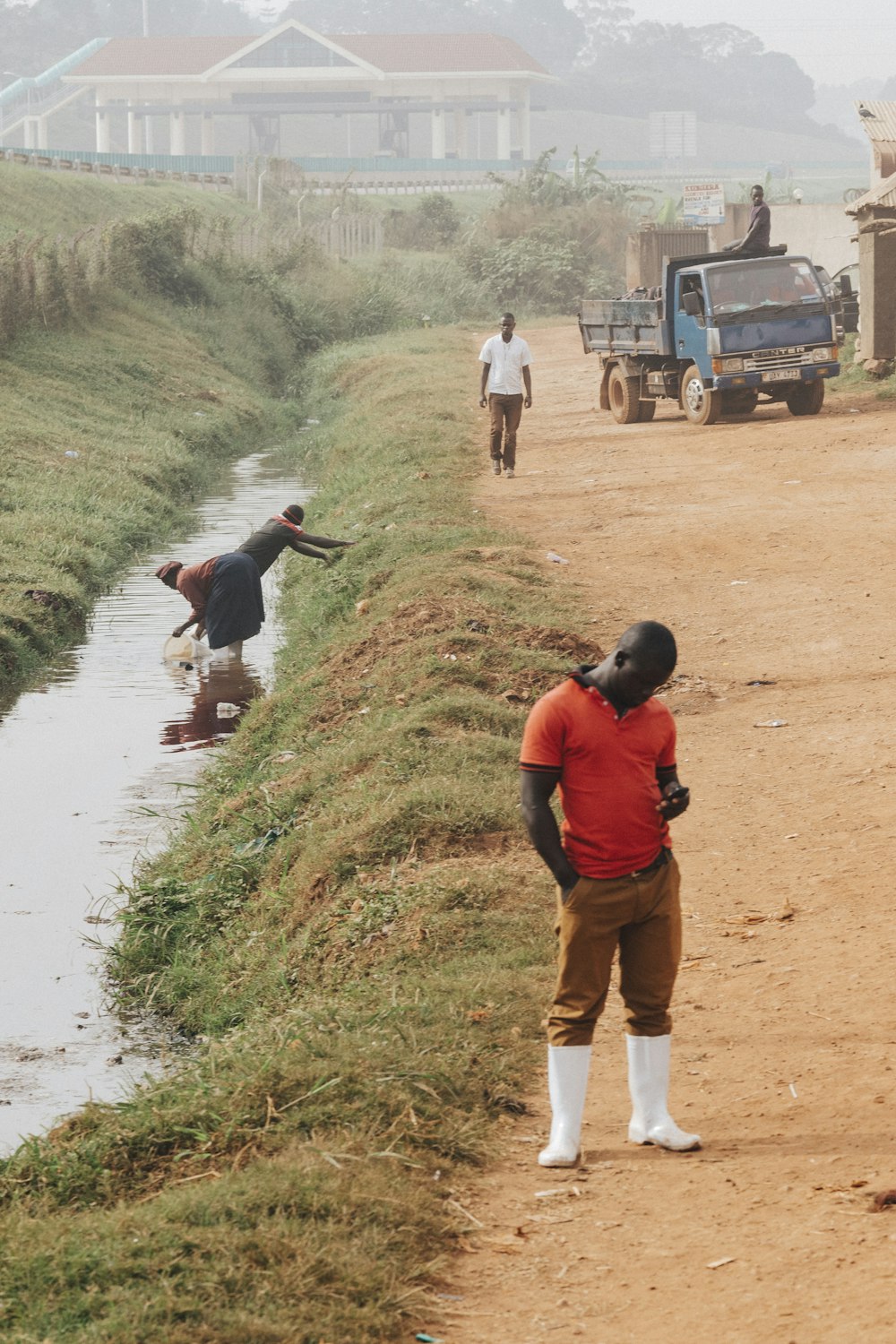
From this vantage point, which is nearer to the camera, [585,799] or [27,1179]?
[585,799]

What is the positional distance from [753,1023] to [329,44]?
101 meters

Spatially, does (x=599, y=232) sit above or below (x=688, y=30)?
below

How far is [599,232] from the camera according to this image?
6262 centimetres

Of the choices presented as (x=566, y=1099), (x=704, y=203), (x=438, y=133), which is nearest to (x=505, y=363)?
(x=566, y=1099)

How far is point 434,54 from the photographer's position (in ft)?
332

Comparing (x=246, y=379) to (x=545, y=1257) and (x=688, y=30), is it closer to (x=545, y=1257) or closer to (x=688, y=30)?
(x=545, y=1257)

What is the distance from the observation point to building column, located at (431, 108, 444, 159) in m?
103

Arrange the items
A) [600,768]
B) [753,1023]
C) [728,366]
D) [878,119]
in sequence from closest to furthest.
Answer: [600,768] < [753,1023] < [728,366] < [878,119]

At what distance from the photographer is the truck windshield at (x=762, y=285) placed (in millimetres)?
21594

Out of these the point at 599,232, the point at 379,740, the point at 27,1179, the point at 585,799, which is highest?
the point at 599,232

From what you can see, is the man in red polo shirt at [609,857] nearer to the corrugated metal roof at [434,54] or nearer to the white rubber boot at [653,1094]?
the white rubber boot at [653,1094]

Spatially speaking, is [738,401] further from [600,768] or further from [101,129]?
[101,129]

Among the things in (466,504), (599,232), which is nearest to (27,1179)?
(466,504)

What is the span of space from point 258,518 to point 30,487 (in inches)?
116
